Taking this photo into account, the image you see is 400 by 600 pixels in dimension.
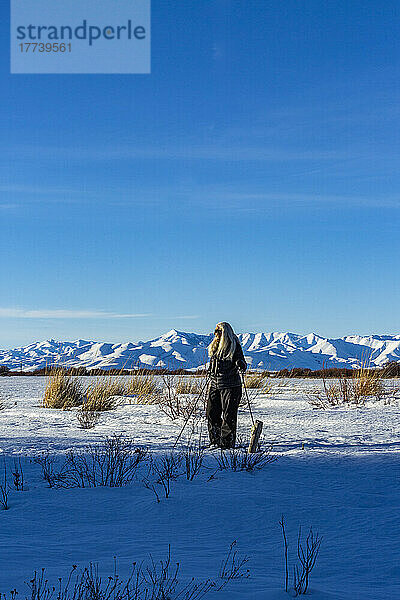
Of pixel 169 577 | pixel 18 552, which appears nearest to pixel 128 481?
pixel 18 552

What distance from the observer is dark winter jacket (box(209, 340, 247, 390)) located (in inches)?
270

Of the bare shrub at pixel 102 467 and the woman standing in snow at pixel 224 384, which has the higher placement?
the woman standing in snow at pixel 224 384

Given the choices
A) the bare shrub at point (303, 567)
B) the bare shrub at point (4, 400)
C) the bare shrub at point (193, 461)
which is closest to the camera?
the bare shrub at point (303, 567)

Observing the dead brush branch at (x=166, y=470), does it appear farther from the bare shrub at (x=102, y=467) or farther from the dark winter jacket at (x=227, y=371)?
the dark winter jacket at (x=227, y=371)

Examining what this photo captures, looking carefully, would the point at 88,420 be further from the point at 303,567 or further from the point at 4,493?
the point at 303,567

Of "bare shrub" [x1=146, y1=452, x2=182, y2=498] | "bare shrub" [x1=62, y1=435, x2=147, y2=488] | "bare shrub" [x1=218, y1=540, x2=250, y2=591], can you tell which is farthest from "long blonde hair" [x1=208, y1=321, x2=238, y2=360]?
"bare shrub" [x1=218, y1=540, x2=250, y2=591]

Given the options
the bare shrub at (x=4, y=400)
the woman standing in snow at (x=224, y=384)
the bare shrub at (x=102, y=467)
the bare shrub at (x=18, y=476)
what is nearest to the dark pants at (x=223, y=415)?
the woman standing in snow at (x=224, y=384)

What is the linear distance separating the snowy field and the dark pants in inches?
13.9

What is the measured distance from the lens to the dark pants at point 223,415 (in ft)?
22.2

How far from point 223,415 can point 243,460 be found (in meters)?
0.88

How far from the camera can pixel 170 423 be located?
898cm

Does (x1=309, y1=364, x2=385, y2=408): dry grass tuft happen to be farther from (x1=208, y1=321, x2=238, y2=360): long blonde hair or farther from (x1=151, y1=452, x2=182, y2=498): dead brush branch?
(x1=151, y1=452, x2=182, y2=498): dead brush branch

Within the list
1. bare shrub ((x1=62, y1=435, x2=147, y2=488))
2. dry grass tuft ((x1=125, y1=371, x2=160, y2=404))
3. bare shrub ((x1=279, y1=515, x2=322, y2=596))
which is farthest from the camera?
dry grass tuft ((x1=125, y1=371, x2=160, y2=404))

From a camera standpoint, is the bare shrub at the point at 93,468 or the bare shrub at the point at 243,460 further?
the bare shrub at the point at 243,460
